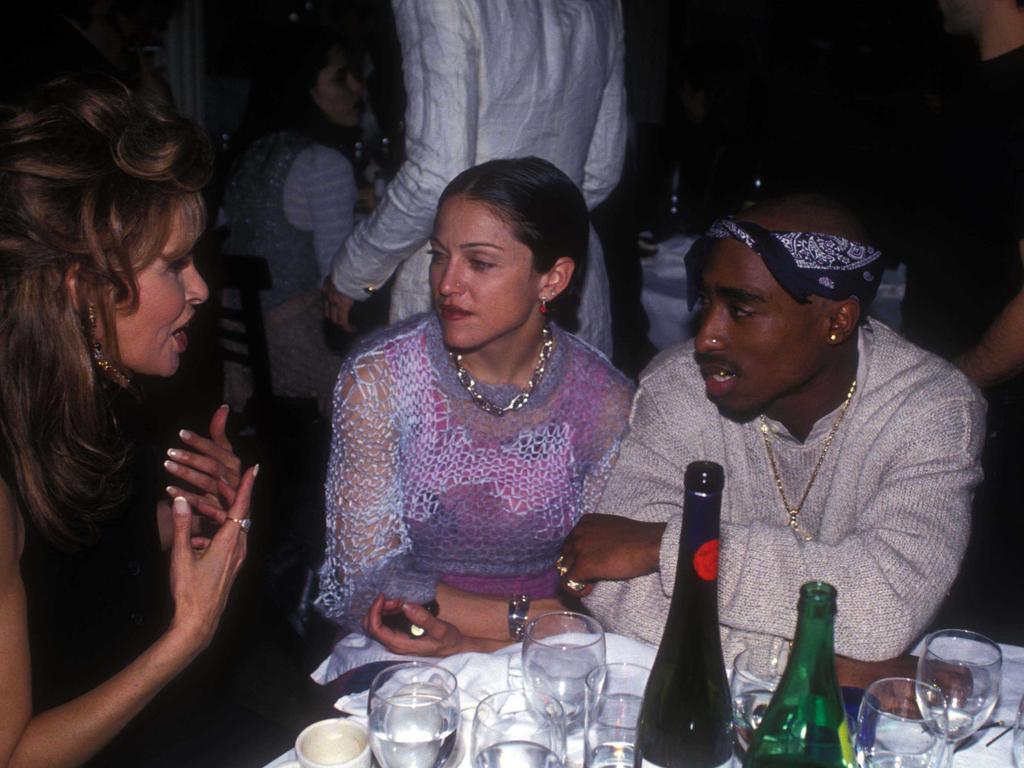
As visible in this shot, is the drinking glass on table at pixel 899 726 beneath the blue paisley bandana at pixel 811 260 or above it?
beneath

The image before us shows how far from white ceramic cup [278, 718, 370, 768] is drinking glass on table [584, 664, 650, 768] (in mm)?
273

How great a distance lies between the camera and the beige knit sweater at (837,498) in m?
1.55

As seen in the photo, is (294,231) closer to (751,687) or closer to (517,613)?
(517,613)

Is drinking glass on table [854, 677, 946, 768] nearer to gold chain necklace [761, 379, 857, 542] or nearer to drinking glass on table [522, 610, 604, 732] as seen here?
drinking glass on table [522, 610, 604, 732]

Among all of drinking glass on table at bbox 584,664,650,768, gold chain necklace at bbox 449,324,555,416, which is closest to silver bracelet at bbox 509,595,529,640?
gold chain necklace at bbox 449,324,555,416

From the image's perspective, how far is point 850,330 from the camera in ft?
6.20

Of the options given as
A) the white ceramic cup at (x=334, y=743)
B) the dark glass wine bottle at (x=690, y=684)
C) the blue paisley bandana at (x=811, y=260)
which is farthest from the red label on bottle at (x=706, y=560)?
the blue paisley bandana at (x=811, y=260)

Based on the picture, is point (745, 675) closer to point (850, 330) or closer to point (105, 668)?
point (850, 330)

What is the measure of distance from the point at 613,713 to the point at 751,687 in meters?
0.18

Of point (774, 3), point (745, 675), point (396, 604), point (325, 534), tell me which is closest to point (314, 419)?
point (325, 534)

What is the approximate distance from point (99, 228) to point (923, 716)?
1427 millimetres

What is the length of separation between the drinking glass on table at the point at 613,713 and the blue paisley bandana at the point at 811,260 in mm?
881

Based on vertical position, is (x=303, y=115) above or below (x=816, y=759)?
above

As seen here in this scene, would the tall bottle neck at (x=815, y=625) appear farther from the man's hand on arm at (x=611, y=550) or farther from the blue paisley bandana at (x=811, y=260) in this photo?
the blue paisley bandana at (x=811, y=260)
